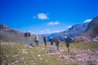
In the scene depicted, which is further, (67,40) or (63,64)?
(67,40)

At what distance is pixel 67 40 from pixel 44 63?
10853 mm

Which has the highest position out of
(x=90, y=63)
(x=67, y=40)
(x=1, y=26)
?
(x=1, y=26)

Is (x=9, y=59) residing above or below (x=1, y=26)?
below

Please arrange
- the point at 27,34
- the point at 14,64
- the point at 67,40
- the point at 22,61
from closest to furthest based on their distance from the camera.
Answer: the point at 14,64, the point at 22,61, the point at 67,40, the point at 27,34

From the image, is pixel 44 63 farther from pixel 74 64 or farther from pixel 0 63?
pixel 0 63

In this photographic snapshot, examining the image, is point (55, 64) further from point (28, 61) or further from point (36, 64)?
point (28, 61)

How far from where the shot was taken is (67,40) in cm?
2859

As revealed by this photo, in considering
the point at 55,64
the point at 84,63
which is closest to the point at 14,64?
the point at 55,64

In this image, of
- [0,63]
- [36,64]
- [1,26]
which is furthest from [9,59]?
[1,26]

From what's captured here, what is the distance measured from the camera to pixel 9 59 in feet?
66.4

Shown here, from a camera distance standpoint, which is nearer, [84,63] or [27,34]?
[84,63]

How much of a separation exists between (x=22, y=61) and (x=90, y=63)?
7355mm

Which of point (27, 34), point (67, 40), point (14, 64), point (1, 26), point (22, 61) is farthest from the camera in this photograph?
point (1, 26)

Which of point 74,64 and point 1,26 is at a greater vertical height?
point 1,26
